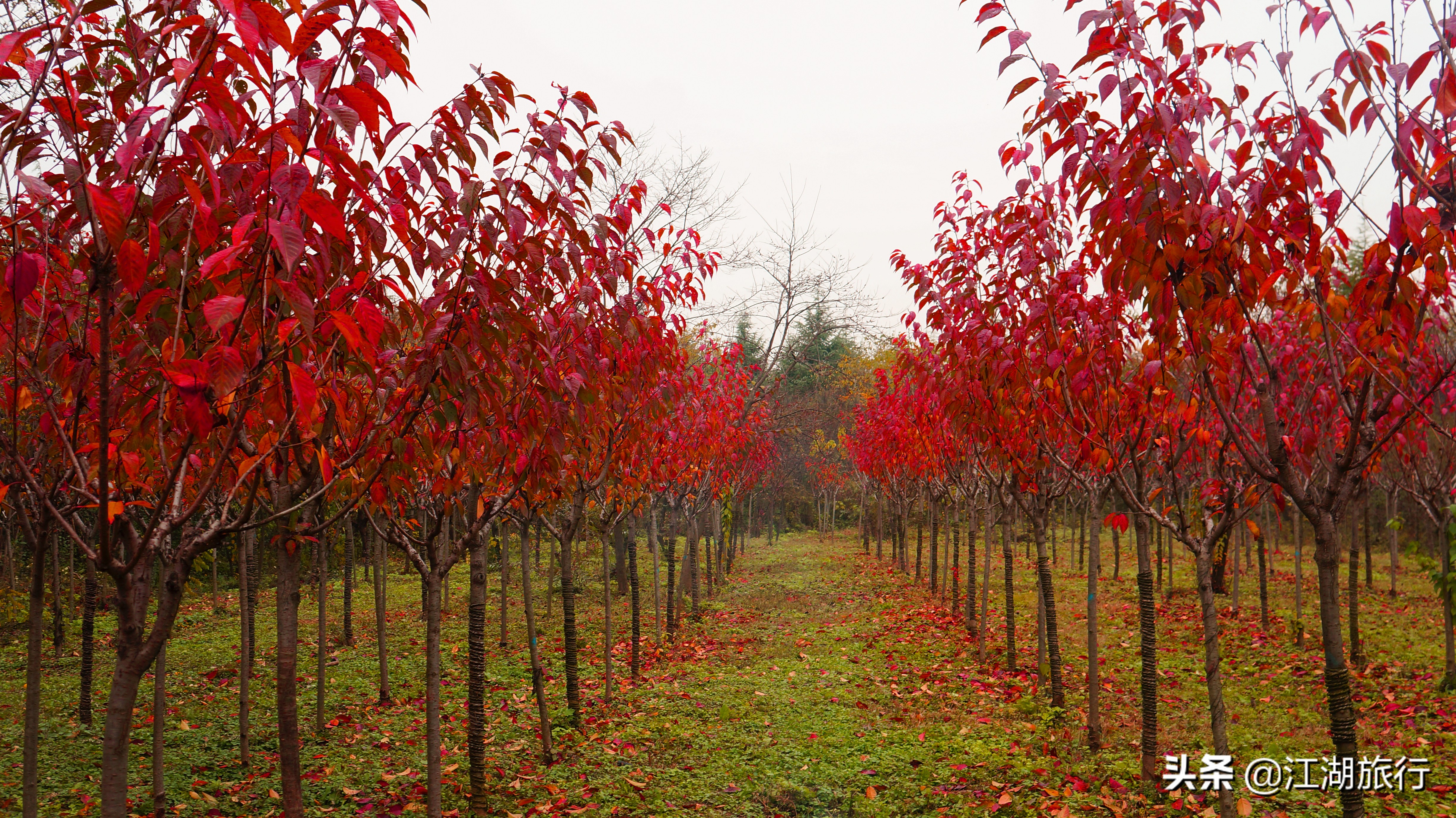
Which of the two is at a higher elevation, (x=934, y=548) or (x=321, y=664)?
(x=321, y=664)

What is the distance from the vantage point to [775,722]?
837 centimetres

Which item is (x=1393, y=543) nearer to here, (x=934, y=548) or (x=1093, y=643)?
(x=934, y=548)

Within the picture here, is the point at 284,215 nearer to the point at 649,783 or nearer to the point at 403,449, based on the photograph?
the point at 403,449

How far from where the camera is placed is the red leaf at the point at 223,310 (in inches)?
62.8

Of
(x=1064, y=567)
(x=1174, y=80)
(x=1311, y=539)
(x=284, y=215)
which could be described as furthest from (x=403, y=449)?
(x=1311, y=539)

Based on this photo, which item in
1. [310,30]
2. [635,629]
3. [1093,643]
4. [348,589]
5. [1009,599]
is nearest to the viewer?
[310,30]

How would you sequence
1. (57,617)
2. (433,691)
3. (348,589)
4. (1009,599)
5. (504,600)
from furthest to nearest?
(504,600) → (348,589) → (57,617) → (1009,599) → (433,691)

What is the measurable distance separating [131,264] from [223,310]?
1.10 feet

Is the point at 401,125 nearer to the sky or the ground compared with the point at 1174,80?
nearer to the ground

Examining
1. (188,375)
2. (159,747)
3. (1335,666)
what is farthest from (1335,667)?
(159,747)

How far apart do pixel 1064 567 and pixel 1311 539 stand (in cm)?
1121

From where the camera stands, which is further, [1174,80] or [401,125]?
[1174,80]

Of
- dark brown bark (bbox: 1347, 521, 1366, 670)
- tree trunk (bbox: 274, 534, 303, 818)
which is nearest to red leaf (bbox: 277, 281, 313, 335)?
tree trunk (bbox: 274, 534, 303, 818)

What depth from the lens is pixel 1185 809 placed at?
5863 mm
